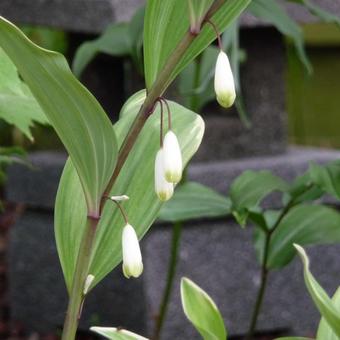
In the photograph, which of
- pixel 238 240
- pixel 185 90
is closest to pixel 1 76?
pixel 185 90

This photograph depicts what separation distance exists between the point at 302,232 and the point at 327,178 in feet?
0.48

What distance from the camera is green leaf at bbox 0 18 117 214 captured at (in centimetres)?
75

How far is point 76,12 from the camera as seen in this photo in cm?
197

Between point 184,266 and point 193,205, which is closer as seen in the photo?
point 193,205

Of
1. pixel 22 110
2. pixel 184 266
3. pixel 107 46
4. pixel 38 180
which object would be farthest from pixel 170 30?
pixel 38 180

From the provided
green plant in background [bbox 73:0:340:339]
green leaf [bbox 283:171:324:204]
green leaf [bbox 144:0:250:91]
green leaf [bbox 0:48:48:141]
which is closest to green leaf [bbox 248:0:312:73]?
green plant in background [bbox 73:0:340:339]

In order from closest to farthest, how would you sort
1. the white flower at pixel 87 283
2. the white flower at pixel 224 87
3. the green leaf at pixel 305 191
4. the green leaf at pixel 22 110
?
the white flower at pixel 224 87 → the white flower at pixel 87 283 → the green leaf at pixel 22 110 → the green leaf at pixel 305 191

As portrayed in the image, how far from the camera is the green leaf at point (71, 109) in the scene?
29.4 inches

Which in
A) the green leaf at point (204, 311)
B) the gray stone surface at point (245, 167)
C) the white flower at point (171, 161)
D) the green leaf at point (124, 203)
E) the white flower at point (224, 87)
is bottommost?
the gray stone surface at point (245, 167)

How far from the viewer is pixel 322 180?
50.4 inches

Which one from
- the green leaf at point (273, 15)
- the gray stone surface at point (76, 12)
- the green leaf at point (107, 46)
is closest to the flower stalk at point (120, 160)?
the green leaf at point (273, 15)

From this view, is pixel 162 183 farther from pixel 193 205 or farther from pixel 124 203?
pixel 193 205

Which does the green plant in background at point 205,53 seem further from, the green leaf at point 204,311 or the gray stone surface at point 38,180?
the green leaf at point 204,311

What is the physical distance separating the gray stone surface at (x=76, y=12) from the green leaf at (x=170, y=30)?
109cm
